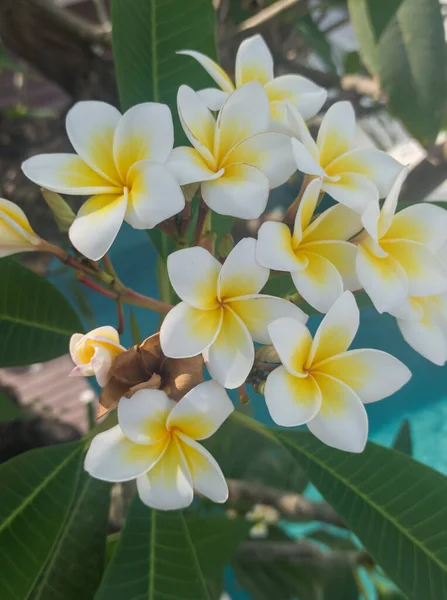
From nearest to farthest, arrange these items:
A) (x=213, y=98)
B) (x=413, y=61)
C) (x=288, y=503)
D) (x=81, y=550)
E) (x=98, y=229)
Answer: (x=98, y=229)
(x=213, y=98)
(x=81, y=550)
(x=413, y=61)
(x=288, y=503)

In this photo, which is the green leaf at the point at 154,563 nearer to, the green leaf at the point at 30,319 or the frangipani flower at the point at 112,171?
the green leaf at the point at 30,319

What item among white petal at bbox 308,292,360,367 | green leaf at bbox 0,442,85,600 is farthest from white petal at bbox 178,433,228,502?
green leaf at bbox 0,442,85,600

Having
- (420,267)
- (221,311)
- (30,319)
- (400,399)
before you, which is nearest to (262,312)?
(221,311)

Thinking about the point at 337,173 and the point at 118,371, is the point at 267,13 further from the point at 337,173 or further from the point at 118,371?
the point at 118,371

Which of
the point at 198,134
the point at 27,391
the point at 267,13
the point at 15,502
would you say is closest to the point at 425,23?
Result: the point at 267,13

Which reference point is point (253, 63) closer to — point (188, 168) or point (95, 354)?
point (188, 168)

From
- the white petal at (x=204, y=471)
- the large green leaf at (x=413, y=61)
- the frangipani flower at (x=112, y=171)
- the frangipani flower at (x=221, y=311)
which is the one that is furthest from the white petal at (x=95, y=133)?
the large green leaf at (x=413, y=61)
